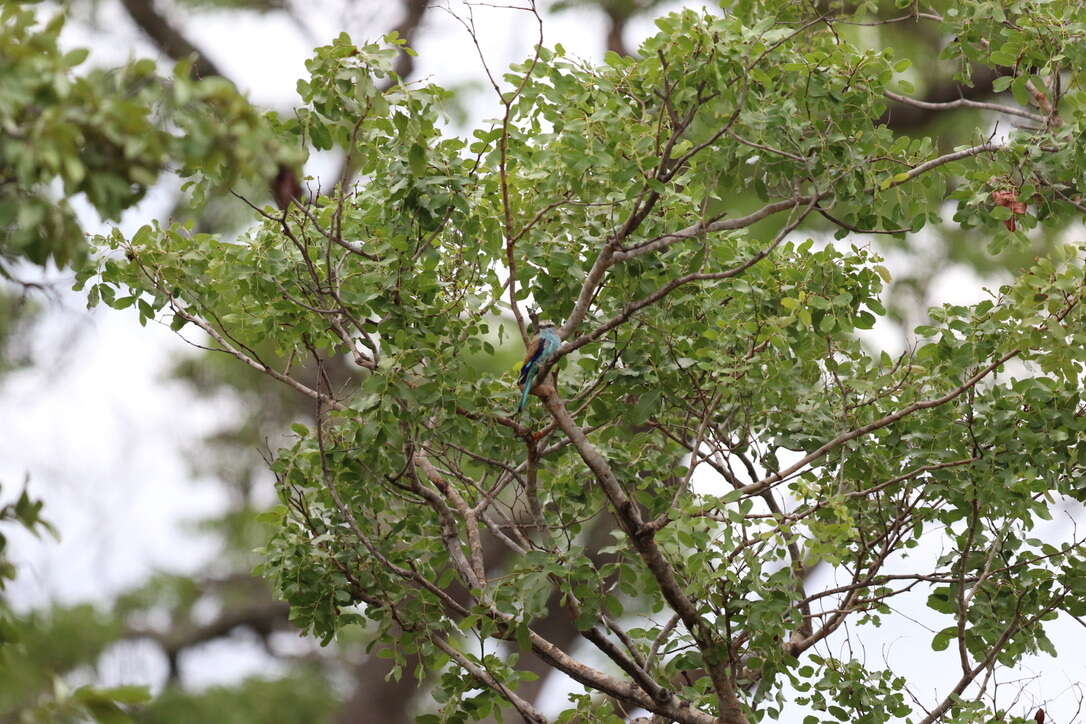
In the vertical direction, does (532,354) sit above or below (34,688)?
above

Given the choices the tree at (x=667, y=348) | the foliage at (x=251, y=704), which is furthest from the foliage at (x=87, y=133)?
the foliage at (x=251, y=704)

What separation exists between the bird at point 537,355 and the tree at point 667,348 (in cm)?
3

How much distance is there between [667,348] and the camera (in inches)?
144

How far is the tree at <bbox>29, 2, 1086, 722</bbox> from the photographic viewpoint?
11.0 feet

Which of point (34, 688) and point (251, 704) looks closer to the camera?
point (34, 688)

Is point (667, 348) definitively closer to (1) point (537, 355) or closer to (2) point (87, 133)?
(1) point (537, 355)

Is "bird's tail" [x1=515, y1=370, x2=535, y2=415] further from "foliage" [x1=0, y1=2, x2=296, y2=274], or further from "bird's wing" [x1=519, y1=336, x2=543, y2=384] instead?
"foliage" [x1=0, y1=2, x2=296, y2=274]

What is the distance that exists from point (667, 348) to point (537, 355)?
0.42 meters

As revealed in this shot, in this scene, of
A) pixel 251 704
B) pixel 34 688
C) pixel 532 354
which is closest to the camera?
pixel 34 688

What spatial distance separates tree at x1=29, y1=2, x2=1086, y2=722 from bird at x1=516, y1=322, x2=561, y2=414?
0.10 feet

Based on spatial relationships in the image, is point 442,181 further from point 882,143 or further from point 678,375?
point 882,143

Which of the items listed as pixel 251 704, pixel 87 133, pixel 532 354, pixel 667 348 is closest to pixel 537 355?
pixel 532 354

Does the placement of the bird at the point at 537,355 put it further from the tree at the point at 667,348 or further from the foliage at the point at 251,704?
the foliage at the point at 251,704

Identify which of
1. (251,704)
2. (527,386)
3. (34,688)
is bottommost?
(34,688)
